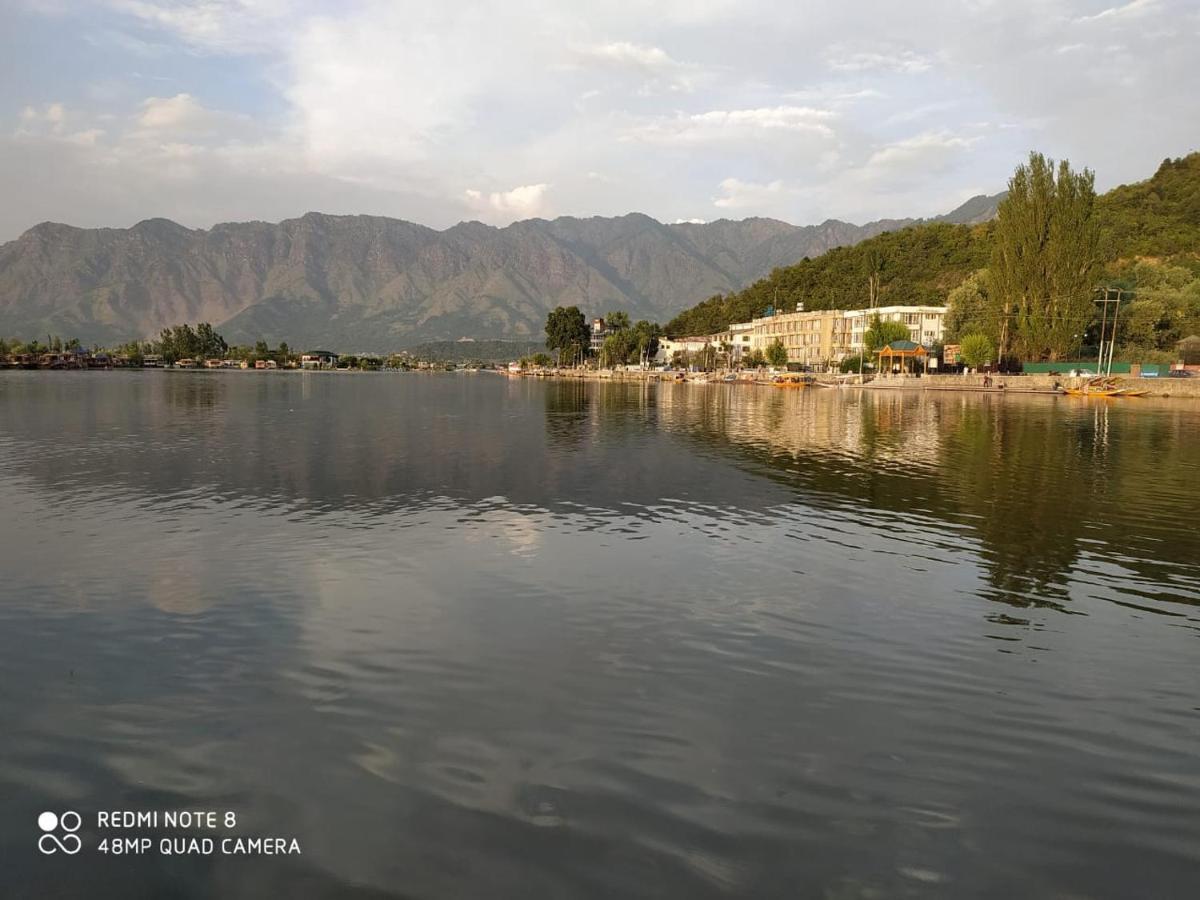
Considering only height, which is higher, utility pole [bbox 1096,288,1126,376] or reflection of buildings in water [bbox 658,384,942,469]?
utility pole [bbox 1096,288,1126,376]

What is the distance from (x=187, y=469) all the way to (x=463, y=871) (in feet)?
112

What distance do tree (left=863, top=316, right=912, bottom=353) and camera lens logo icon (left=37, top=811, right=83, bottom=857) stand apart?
164018 mm

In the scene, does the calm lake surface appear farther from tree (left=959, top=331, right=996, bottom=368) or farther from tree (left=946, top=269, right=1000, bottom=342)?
tree (left=946, top=269, right=1000, bottom=342)

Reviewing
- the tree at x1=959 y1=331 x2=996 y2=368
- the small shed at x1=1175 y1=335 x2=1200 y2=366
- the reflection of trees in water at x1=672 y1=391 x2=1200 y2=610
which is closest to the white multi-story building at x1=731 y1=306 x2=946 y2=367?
the tree at x1=959 y1=331 x2=996 y2=368

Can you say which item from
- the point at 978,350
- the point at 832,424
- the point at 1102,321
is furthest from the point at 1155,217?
the point at 832,424

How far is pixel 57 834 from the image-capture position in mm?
8555

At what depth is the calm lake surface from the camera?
811 centimetres

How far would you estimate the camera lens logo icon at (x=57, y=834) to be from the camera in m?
8.31

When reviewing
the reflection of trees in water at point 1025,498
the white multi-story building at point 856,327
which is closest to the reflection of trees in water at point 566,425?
the reflection of trees in water at point 1025,498

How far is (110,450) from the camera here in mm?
42938

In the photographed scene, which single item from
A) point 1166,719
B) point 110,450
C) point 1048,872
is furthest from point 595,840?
point 110,450

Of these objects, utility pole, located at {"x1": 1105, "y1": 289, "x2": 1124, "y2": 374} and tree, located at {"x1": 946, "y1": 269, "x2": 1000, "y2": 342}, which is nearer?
utility pole, located at {"x1": 1105, "y1": 289, "x2": 1124, "y2": 374}

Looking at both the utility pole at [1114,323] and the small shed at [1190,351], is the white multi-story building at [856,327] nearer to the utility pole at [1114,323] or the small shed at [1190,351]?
the utility pole at [1114,323]

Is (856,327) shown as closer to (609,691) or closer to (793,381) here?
(793,381)
